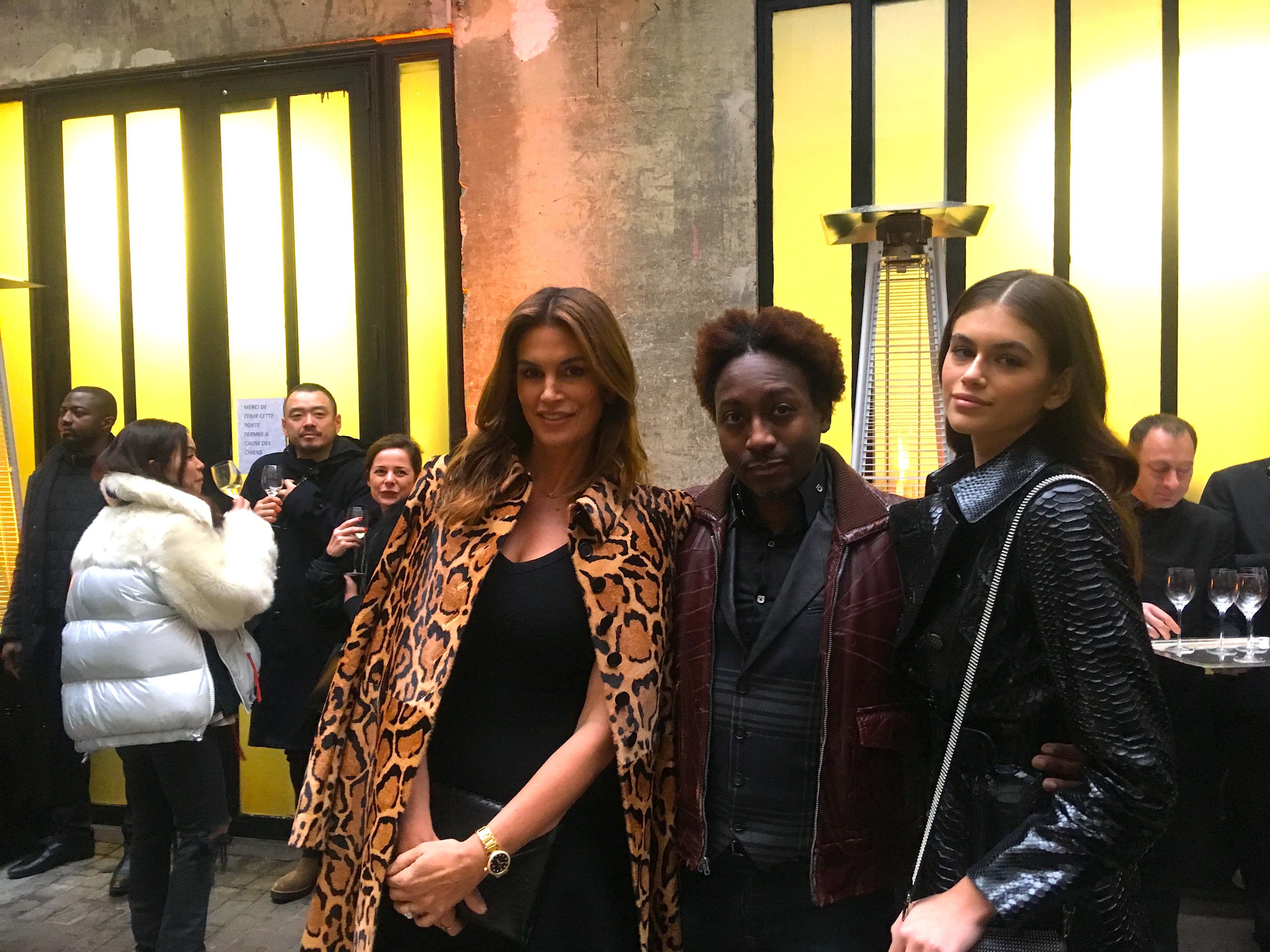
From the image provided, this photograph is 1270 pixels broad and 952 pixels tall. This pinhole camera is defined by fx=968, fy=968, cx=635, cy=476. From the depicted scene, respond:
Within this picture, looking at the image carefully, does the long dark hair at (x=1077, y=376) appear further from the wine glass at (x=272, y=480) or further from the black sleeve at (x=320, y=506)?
the wine glass at (x=272, y=480)

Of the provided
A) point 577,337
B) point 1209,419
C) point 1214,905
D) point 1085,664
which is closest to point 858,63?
point 1209,419

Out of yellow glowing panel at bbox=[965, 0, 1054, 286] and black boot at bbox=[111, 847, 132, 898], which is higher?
yellow glowing panel at bbox=[965, 0, 1054, 286]

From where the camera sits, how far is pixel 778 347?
6.95 feet

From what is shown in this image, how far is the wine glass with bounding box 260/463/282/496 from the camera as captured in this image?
4406 millimetres

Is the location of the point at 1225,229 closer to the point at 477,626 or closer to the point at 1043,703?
the point at 1043,703

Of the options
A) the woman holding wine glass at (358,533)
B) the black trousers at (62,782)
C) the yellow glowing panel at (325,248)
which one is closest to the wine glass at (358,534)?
the woman holding wine glass at (358,533)

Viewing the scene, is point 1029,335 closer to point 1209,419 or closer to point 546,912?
point 546,912

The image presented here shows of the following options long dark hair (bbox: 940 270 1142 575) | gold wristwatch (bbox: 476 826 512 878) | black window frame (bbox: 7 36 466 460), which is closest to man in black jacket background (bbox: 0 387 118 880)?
black window frame (bbox: 7 36 466 460)

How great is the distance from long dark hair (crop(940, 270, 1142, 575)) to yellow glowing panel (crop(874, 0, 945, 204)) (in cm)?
301

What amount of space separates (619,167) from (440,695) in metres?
3.27

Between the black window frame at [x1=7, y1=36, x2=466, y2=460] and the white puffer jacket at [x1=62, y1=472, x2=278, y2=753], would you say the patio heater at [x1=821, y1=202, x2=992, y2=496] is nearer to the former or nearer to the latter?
the black window frame at [x1=7, y1=36, x2=466, y2=460]

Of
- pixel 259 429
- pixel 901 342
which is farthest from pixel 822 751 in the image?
pixel 259 429

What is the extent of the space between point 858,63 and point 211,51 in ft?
11.0

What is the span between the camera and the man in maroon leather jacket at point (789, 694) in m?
1.88
